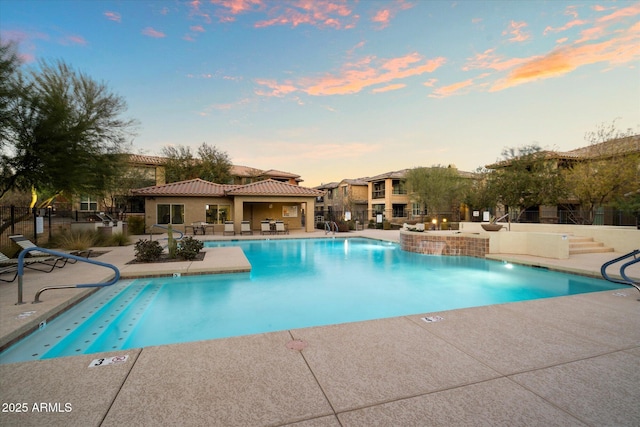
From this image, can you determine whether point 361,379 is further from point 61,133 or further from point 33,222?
point 33,222

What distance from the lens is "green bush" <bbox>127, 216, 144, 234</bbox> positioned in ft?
62.4

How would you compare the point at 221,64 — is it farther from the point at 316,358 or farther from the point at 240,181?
the point at 240,181

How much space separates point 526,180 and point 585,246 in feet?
36.7

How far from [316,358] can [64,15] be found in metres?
15.2

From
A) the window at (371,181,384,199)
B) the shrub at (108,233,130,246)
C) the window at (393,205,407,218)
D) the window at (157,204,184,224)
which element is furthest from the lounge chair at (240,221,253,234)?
the window at (393,205,407,218)

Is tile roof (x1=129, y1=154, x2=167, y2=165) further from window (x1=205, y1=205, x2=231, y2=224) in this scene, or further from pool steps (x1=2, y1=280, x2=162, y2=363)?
pool steps (x1=2, y1=280, x2=162, y2=363)

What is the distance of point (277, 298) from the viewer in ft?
22.7

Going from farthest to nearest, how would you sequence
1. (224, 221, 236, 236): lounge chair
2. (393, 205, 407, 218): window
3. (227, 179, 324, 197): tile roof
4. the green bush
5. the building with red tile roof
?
(393, 205, 407, 218): window → (227, 179, 324, 197): tile roof → the building with red tile roof → the green bush → (224, 221, 236, 236): lounge chair

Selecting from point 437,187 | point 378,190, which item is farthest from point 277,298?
point 378,190

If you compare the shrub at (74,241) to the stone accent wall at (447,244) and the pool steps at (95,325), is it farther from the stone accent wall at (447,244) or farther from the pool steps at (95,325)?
the stone accent wall at (447,244)

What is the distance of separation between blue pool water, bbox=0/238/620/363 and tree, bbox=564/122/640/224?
1234cm

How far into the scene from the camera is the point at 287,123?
1988cm

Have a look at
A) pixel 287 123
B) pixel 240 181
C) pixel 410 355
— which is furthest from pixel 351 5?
pixel 240 181

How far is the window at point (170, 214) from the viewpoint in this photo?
19.6m
